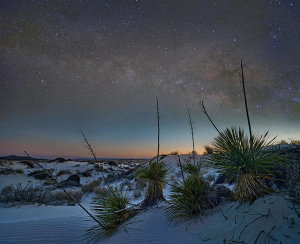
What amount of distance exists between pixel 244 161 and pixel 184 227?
175 cm

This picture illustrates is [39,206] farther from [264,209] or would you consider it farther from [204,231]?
[264,209]

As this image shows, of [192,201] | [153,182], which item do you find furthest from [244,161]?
[153,182]

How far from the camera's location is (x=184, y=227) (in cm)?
337

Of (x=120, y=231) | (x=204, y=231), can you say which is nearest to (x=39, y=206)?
(x=120, y=231)

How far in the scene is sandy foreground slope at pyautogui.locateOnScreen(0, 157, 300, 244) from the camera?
2145 mm

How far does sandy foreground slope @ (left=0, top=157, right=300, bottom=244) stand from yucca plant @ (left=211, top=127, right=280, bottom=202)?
221 millimetres

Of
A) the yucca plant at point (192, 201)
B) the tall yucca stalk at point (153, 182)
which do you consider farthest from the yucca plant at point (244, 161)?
the tall yucca stalk at point (153, 182)

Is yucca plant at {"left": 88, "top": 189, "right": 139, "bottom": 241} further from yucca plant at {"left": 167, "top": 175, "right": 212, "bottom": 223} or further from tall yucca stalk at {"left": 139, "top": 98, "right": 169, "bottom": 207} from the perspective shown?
yucca plant at {"left": 167, "top": 175, "right": 212, "bottom": 223}

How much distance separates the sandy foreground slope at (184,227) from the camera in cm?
214

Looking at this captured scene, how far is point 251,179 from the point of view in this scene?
2.84 metres

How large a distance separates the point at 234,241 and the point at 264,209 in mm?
647

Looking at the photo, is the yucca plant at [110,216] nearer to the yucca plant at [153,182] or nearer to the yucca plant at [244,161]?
the yucca plant at [153,182]

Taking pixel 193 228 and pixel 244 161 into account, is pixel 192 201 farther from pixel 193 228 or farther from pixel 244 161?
pixel 244 161

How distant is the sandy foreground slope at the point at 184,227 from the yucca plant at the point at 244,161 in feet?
0.73
